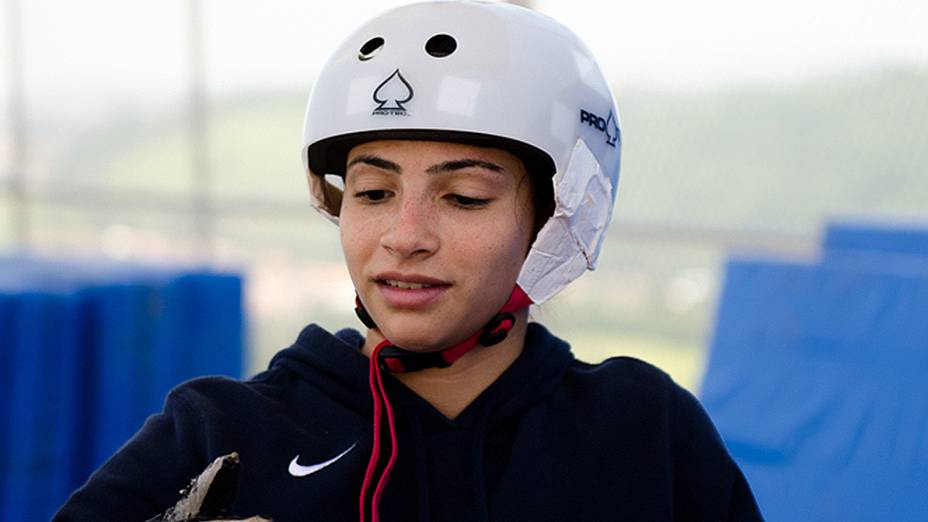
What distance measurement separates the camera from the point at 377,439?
67.5 inches

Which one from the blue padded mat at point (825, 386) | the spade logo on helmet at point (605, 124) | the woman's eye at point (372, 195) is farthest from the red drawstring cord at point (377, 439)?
the blue padded mat at point (825, 386)

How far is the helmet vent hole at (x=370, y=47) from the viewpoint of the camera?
71.8 inches

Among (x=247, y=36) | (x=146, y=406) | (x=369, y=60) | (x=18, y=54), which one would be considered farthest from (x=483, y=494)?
(x=18, y=54)

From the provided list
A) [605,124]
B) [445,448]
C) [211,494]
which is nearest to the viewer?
[211,494]

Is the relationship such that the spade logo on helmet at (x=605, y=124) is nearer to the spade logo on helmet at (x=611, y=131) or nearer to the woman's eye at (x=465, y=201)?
the spade logo on helmet at (x=611, y=131)

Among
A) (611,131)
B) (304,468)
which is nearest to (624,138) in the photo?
(611,131)

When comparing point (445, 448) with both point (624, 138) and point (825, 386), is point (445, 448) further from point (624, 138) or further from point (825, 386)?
point (624, 138)

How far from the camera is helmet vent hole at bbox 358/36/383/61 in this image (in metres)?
1.82

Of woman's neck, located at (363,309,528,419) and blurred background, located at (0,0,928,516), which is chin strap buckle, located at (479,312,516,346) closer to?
woman's neck, located at (363,309,528,419)

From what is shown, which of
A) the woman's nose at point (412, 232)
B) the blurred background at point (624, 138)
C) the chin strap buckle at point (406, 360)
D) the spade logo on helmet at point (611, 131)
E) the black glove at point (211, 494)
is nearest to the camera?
the black glove at point (211, 494)

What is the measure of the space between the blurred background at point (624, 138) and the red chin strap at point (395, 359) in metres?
1.48

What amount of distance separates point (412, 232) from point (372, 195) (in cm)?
12

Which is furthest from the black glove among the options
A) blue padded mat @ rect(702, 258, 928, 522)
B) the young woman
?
blue padded mat @ rect(702, 258, 928, 522)

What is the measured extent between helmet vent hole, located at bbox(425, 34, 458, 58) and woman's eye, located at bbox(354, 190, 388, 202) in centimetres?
22
